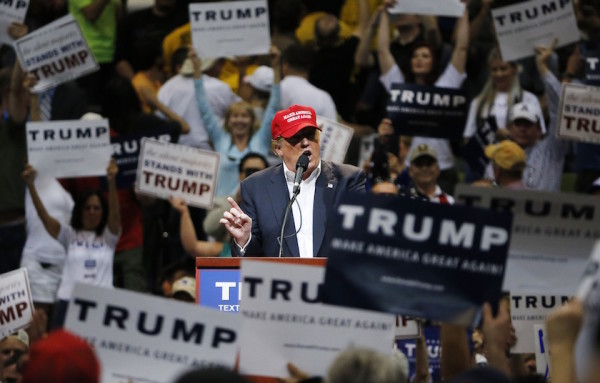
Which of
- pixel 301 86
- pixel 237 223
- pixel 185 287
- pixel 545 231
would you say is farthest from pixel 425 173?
pixel 545 231

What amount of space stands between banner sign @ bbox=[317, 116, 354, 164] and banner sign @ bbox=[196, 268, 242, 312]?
14.3ft

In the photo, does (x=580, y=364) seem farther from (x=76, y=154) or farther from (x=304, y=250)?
(x=76, y=154)

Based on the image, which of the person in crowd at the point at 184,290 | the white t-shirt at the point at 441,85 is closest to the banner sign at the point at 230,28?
the white t-shirt at the point at 441,85

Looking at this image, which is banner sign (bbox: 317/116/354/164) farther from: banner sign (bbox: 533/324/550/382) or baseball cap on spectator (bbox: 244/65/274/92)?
banner sign (bbox: 533/324/550/382)

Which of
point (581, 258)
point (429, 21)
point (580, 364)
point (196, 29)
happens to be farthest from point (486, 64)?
point (580, 364)

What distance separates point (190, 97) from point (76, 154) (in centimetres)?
137

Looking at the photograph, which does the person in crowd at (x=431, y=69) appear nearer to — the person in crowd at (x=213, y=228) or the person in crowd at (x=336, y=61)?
the person in crowd at (x=336, y=61)

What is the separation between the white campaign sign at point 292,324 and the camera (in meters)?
4.96

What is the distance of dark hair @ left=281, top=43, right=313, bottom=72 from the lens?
37.7ft

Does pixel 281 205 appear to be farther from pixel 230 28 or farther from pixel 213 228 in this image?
pixel 230 28

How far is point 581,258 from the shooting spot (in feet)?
16.8

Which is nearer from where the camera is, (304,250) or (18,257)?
(304,250)

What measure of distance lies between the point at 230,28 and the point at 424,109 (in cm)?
181

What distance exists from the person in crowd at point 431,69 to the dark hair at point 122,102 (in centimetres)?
214
